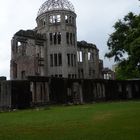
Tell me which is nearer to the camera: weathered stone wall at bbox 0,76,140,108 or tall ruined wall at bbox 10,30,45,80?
weathered stone wall at bbox 0,76,140,108

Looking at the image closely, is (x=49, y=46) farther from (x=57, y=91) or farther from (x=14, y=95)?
(x=14, y=95)

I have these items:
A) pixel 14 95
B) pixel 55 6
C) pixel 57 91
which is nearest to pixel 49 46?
pixel 55 6

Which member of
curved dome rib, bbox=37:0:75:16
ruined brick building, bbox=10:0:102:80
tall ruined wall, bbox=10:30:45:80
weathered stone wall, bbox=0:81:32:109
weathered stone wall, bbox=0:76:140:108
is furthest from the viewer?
curved dome rib, bbox=37:0:75:16

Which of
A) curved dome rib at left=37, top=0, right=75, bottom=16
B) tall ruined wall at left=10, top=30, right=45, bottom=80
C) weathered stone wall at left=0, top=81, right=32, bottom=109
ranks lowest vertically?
weathered stone wall at left=0, top=81, right=32, bottom=109

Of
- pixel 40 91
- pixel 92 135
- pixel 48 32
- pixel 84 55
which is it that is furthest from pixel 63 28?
pixel 92 135

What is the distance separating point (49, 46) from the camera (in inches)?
1961

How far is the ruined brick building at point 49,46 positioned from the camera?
47281 millimetres

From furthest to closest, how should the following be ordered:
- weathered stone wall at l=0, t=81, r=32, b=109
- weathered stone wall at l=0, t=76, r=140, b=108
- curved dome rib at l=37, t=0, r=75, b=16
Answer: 1. curved dome rib at l=37, t=0, r=75, b=16
2. weathered stone wall at l=0, t=76, r=140, b=108
3. weathered stone wall at l=0, t=81, r=32, b=109

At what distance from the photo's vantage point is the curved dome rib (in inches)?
1977

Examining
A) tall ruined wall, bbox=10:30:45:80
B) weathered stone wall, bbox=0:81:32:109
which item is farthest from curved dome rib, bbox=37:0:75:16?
weathered stone wall, bbox=0:81:32:109

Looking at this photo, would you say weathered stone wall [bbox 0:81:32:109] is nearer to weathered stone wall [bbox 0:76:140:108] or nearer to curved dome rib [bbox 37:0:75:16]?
weathered stone wall [bbox 0:76:140:108]

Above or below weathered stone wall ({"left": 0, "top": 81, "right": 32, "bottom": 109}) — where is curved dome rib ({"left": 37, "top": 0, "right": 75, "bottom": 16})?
above

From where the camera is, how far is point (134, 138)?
974 cm

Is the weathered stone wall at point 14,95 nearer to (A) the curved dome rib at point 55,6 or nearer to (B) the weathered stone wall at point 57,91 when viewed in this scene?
(B) the weathered stone wall at point 57,91
